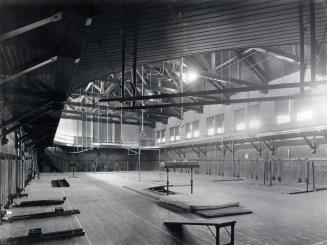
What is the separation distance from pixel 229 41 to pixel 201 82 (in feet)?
49.3

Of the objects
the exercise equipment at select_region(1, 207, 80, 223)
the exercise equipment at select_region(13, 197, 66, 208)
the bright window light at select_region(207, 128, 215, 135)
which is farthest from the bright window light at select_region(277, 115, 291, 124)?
the exercise equipment at select_region(1, 207, 80, 223)

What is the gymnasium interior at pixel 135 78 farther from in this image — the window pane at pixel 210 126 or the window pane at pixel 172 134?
the window pane at pixel 172 134

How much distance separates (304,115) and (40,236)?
42.9ft

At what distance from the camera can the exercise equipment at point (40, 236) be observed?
4201 millimetres

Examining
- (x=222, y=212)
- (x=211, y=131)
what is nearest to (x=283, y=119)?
(x=211, y=131)

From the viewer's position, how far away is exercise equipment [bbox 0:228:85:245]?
420 cm

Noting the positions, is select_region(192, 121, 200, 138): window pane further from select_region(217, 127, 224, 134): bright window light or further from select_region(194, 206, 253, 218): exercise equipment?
select_region(194, 206, 253, 218): exercise equipment

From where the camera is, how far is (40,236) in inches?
171

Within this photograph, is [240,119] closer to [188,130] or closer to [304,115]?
[304,115]

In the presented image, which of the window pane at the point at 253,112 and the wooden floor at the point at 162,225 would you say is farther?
the window pane at the point at 253,112

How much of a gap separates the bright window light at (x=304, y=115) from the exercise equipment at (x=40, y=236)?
40.5ft

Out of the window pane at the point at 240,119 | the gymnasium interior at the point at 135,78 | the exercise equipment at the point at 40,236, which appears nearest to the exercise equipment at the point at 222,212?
the gymnasium interior at the point at 135,78

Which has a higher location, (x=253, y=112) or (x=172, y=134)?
(x=253, y=112)

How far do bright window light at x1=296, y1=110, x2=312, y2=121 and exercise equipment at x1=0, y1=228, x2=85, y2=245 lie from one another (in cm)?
1233
